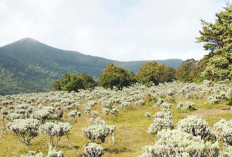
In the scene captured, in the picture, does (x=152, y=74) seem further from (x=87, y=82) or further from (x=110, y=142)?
(x=110, y=142)

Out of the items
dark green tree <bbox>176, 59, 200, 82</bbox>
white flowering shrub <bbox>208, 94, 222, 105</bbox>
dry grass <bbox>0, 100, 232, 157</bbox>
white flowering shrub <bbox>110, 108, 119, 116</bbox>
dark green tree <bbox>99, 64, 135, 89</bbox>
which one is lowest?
dry grass <bbox>0, 100, 232, 157</bbox>

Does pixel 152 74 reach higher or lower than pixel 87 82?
higher

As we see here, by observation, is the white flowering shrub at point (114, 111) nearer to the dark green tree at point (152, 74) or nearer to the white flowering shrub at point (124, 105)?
the white flowering shrub at point (124, 105)

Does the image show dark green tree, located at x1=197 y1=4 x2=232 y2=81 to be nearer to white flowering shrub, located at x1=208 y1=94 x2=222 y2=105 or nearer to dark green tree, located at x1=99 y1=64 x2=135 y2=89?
white flowering shrub, located at x1=208 y1=94 x2=222 y2=105

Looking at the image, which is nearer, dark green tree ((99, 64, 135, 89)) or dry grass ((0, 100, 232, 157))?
dry grass ((0, 100, 232, 157))

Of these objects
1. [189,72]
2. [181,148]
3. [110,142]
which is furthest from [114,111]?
[189,72]

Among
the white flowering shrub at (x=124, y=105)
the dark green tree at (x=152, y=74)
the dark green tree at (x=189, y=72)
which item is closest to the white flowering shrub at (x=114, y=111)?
the white flowering shrub at (x=124, y=105)

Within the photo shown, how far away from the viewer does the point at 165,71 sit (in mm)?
98125

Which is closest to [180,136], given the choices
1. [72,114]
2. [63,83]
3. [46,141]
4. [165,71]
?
[46,141]

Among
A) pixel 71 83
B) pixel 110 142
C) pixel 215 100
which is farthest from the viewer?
pixel 71 83

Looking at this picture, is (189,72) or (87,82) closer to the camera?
(189,72)

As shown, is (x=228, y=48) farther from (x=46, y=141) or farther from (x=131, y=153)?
(x=46, y=141)

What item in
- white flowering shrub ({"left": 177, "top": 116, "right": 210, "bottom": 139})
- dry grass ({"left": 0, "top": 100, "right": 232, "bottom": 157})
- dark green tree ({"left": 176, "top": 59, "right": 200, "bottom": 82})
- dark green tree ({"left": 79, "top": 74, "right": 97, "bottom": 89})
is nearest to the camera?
white flowering shrub ({"left": 177, "top": 116, "right": 210, "bottom": 139})

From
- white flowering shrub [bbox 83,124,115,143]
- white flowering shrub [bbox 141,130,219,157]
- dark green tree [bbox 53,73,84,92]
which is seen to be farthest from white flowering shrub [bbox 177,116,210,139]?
dark green tree [bbox 53,73,84,92]
